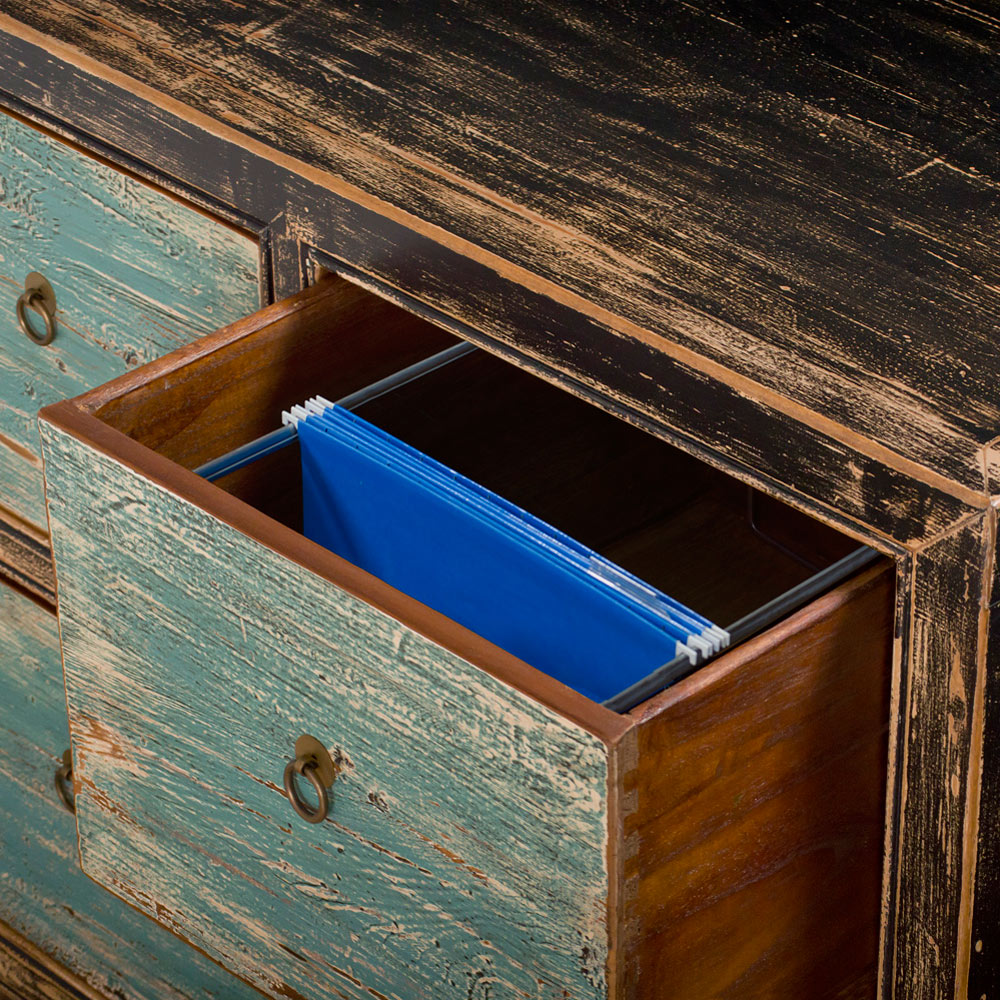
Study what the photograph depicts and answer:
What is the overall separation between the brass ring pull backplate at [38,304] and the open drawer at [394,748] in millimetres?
238

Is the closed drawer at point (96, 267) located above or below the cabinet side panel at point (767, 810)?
above

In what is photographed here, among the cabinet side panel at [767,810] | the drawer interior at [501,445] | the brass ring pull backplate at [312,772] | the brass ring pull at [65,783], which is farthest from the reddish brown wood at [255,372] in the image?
the brass ring pull at [65,783]

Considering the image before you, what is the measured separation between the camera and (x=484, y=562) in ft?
2.72

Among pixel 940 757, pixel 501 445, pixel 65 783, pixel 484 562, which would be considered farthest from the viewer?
pixel 65 783

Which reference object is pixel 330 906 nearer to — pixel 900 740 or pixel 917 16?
pixel 900 740

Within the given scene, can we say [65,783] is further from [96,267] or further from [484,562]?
[484,562]

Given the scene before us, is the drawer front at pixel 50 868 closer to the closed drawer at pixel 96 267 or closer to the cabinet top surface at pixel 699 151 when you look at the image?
the closed drawer at pixel 96 267

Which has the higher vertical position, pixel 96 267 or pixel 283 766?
pixel 96 267

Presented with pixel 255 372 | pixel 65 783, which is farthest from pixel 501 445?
pixel 65 783

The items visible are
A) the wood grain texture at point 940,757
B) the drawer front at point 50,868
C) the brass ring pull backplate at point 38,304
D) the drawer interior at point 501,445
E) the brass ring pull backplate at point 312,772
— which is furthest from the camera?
the drawer front at point 50,868

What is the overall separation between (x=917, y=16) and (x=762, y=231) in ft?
0.96

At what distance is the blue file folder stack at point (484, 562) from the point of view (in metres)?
0.76

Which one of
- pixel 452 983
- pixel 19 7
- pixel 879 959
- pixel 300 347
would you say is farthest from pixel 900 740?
pixel 19 7

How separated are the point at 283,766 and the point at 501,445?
290mm
